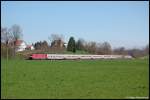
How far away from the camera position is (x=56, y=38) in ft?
444

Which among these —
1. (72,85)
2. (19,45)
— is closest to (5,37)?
(19,45)

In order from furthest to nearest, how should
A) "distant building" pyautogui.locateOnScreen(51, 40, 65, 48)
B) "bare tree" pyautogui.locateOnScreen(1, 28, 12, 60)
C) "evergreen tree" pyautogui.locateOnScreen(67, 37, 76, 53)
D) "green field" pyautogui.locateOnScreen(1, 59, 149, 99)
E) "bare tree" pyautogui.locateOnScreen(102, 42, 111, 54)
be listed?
"bare tree" pyautogui.locateOnScreen(102, 42, 111, 54)
"distant building" pyautogui.locateOnScreen(51, 40, 65, 48)
"evergreen tree" pyautogui.locateOnScreen(67, 37, 76, 53)
"bare tree" pyautogui.locateOnScreen(1, 28, 12, 60)
"green field" pyautogui.locateOnScreen(1, 59, 149, 99)

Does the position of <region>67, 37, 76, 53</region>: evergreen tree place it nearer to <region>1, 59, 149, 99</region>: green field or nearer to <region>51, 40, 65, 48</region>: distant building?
<region>51, 40, 65, 48</region>: distant building

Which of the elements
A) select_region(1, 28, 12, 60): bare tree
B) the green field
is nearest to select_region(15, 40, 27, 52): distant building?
select_region(1, 28, 12, 60): bare tree

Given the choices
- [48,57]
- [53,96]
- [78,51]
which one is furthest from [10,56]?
[53,96]

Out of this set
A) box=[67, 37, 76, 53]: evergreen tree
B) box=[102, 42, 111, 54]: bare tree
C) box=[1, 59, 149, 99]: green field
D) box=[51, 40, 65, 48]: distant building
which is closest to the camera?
box=[1, 59, 149, 99]: green field

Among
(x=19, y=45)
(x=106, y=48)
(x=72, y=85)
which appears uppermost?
(x=19, y=45)

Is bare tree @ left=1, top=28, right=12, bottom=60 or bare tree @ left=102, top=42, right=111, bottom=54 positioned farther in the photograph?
bare tree @ left=102, top=42, right=111, bottom=54

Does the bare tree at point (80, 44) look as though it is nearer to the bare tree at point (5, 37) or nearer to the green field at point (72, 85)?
the bare tree at point (5, 37)

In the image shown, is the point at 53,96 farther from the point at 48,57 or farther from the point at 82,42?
the point at 82,42

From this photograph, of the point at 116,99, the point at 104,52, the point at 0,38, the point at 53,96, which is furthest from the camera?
the point at 104,52

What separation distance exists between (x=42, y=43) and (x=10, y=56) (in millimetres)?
36004

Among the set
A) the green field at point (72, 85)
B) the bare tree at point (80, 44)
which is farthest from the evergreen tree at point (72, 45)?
the green field at point (72, 85)

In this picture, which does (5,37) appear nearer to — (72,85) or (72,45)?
(72,45)
